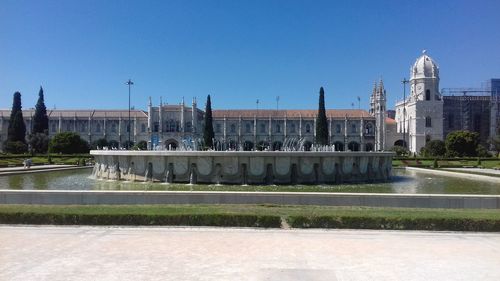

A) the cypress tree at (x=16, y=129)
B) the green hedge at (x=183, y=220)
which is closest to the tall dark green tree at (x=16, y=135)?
the cypress tree at (x=16, y=129)

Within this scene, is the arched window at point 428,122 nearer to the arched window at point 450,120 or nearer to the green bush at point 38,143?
the arched window at point 450,120

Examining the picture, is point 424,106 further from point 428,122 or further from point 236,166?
point 236,166

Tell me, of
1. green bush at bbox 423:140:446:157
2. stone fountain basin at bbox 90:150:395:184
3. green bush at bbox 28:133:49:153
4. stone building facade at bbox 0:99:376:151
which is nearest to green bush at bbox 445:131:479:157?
green bush at bbox 423:140:446:157

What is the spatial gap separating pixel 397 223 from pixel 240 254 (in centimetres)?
376

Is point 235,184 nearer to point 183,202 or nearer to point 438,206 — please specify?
point 183,202

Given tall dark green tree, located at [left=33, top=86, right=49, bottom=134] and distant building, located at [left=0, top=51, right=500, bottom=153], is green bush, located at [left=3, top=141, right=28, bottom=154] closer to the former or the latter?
tall dark green tree, located at [left=33, top=86, right=49, bottom=134]

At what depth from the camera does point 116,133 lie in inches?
3280

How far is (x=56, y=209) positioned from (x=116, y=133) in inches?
2970

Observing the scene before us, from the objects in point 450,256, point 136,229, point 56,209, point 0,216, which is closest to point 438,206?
point 450,256

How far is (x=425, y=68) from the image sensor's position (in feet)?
259

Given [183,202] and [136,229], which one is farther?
[183,202]

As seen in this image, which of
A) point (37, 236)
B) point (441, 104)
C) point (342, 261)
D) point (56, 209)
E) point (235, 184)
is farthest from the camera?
point (441, 104)

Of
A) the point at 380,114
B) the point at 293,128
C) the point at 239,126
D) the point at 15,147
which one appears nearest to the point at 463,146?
the point at 380,114

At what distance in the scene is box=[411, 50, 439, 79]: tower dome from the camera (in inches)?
3091
